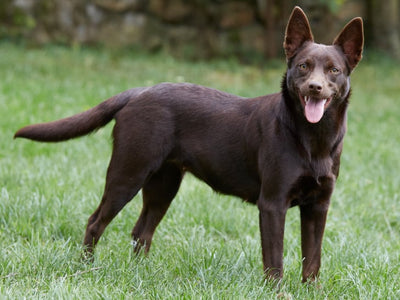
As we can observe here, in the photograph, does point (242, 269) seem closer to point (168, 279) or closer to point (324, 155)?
point (168, 279)

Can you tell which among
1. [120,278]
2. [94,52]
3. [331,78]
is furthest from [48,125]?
[94,52]

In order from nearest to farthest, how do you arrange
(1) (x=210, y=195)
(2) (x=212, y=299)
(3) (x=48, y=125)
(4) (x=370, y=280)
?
(2) (x=212, y=299), (4) (x=370, y=280), (3) (x=48, y=125), (1) (x=210, y=195)

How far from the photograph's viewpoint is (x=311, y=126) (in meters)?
3.47

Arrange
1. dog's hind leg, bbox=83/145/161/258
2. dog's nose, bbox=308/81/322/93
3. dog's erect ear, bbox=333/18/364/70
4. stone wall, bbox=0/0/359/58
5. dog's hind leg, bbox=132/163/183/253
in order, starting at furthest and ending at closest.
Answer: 1. stone wall, bbox=0/0/359/58
2. dog's hind leg, bbox=132/163/183/253
3. dog's hind leg, bbox=83/145/161/258
4. dog's erect ear, bbox=333/18/364/70
5. dog's nose, bbox=308/81/322/93

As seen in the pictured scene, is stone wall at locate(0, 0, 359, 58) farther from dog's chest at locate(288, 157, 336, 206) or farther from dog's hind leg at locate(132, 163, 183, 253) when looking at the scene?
dog's chest at locate(288, 157, 336, 206)

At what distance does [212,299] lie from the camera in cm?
305

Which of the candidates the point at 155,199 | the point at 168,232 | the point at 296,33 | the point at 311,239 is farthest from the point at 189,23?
the point at 311,239

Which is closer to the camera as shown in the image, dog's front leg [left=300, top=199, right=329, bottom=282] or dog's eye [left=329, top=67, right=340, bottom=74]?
dog's eye [left=329, top=67, right=340, bottom=74]

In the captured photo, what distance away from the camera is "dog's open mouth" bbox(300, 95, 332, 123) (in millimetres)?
3299

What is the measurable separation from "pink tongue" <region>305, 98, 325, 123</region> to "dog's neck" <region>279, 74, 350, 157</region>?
10cm

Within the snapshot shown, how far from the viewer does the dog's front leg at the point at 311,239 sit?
3.63 meters

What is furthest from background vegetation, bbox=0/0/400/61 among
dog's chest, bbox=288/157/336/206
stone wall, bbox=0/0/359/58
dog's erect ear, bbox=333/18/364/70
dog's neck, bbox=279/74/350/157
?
dog's chest, bbox=288/157/336/206

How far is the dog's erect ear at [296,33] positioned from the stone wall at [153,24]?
34.7ft

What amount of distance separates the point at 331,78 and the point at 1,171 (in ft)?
11.0
